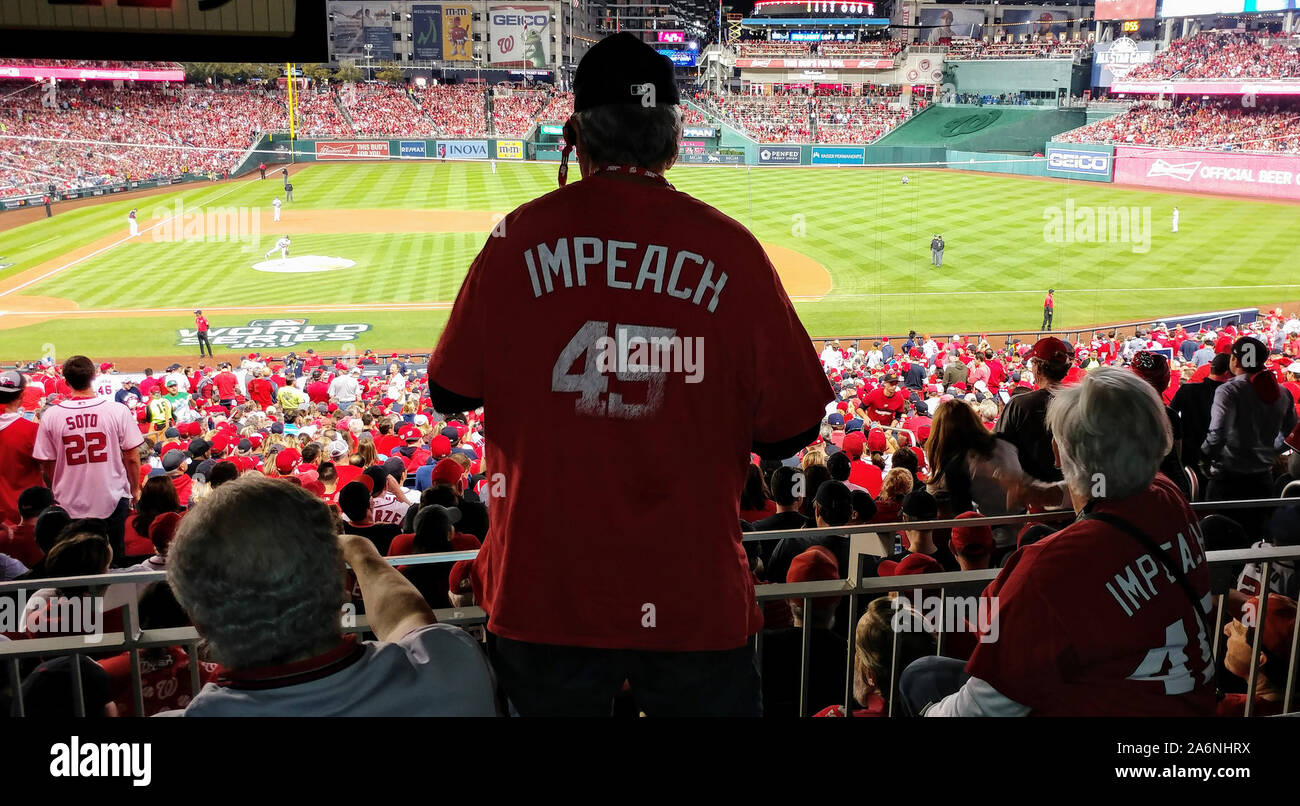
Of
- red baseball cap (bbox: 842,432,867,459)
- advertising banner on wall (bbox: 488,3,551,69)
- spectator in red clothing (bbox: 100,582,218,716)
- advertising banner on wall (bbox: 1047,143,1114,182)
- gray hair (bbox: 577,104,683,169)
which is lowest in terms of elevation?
red baseball cap (bbox: 842,432,867,459)

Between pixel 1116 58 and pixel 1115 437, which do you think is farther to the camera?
pixel 1116 58

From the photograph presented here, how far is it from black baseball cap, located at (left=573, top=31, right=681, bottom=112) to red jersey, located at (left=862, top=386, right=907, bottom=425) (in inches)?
438

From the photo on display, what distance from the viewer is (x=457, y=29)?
62469 mm

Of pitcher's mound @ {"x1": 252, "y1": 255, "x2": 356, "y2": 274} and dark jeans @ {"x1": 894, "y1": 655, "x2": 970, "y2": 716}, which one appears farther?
pitcher's mound @ {"x1": 252, "y1": 255, "x2": 356, "y2": 274}

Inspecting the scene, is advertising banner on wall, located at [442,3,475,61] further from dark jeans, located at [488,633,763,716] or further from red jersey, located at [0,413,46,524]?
dark jeans, located at [488,633,763,716]

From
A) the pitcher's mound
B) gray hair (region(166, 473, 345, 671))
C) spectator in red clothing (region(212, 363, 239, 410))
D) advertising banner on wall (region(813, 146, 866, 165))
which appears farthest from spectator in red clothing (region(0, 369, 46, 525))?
advertising banner on wall (region(813, 146, 866, 165))

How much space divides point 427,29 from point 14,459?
2498 inches

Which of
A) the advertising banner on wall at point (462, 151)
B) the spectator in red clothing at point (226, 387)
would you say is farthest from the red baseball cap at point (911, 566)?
the advertising banner on wall at point (462, 151)

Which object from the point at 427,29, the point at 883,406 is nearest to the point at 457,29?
the point at 427,29

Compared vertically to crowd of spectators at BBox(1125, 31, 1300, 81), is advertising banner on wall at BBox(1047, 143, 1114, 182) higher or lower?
lower

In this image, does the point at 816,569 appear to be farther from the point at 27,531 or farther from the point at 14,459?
the point at 14,459

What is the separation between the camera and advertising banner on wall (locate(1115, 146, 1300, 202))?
35438 millimetres

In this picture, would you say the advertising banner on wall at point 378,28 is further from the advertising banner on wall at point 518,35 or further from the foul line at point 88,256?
the foul line at point 88,256
